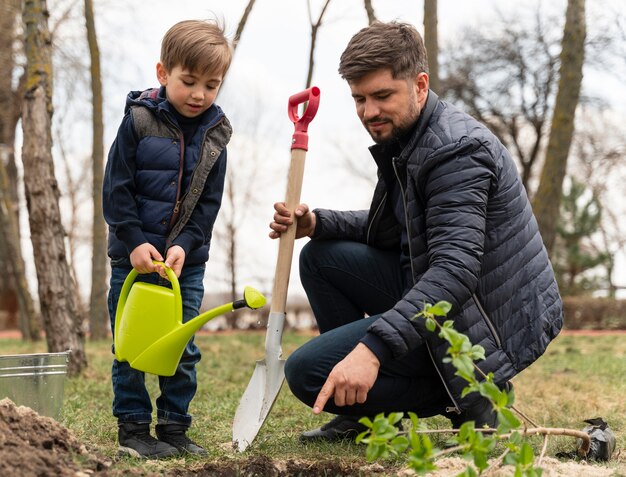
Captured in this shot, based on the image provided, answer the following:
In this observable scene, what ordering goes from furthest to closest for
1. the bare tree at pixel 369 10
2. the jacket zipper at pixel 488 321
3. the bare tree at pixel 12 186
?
the bare tree at pixel 12 186
the bare tree at pixel 369 10
the jacket zipper at pixel 488 321

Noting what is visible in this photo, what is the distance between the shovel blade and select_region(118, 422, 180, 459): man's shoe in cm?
25

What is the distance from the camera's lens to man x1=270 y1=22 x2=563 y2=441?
103 inches

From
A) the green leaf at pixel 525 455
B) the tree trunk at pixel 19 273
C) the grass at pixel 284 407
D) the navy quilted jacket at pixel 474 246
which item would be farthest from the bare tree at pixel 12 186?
the green leaf at pixel 525 455

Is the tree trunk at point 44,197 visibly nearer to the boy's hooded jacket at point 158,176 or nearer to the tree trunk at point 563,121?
the boy's hooded jacket at point 158,176

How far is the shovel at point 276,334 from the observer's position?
9.89 ft

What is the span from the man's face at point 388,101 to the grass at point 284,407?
1152 mm

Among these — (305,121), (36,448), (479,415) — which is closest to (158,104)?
(305,121)

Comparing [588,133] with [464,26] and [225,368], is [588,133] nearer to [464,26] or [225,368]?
[464,26]

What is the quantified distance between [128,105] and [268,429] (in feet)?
4.77

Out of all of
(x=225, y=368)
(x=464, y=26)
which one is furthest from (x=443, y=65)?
(x=225, y=368)

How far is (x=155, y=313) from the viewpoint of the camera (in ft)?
9.16

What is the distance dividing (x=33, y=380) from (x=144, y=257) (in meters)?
0.65

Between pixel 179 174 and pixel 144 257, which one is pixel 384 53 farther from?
pixel 144 257

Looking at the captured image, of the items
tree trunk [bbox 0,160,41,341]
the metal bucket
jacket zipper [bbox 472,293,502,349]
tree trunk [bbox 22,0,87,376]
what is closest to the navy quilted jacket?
jacket zipper [bbox 472,293,502,349]
